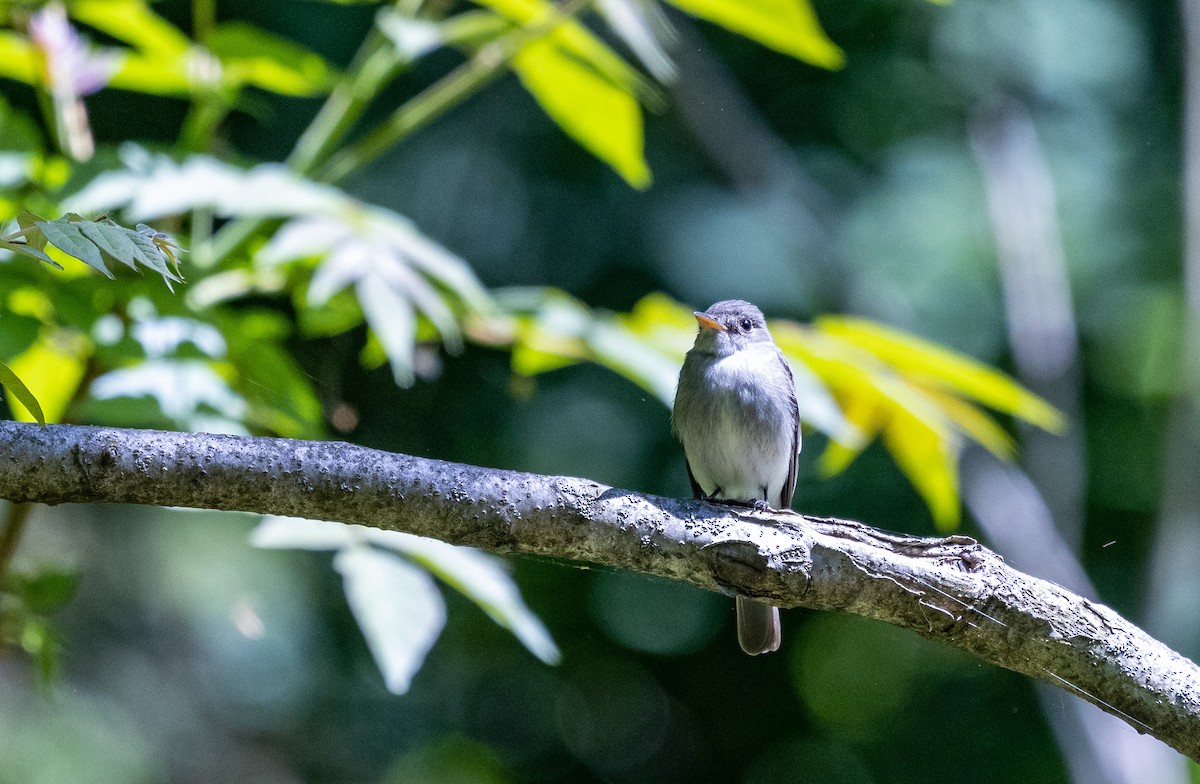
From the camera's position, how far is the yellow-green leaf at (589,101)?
2.67 metres

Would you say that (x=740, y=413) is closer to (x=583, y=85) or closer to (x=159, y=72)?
(x=583, y=85)

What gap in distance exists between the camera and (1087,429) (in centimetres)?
649

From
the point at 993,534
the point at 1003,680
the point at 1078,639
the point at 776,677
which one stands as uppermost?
the point at 1078,639

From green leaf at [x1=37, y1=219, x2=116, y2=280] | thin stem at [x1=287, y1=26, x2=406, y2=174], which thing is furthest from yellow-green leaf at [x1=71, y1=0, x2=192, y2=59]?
green leaf at [x1=37, y1=219, x2=116, y2=280]

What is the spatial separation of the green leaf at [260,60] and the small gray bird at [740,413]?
1446 millimetres

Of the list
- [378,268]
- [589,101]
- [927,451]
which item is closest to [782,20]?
[589,101]

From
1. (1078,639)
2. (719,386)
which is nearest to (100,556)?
(719,386)

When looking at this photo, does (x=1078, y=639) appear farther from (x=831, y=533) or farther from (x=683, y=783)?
(x=683, y=783)

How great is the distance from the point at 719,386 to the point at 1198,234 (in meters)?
3.46

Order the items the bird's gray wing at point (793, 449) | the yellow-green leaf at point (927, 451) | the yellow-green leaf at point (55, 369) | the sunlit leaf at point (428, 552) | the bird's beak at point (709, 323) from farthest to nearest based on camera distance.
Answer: the bird's gray wing at point (793, 449)
the bird's beak at point (709, 323)
the yellow-green leaf at point (927, 451)
the yellow-green leaf at point (55, 369)
the sunlit leaf at point (428, 552)

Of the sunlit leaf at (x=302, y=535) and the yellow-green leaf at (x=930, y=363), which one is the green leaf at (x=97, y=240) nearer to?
the sunlit leaf at (x=302, y=535)

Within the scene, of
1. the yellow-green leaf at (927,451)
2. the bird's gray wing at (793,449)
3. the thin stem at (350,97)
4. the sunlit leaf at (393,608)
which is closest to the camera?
the sunlit leaf at (393,608)

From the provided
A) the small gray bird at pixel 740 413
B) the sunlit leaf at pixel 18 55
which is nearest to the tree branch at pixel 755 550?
the sunlit leaf at pixel 18 55

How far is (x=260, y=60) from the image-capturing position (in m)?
2.69
